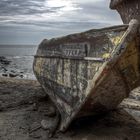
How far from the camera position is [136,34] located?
5.24 meters

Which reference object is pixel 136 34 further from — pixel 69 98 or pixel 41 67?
pixel 41 67

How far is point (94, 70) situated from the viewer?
5.56 meters

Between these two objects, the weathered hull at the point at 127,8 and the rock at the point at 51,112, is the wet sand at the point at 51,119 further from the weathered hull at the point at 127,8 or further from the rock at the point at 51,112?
the weathered hull at the point at 127,8

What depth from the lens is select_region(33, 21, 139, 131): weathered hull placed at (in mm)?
5301

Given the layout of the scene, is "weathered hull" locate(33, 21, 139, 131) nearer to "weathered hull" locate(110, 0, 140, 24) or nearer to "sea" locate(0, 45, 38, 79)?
"weathered hull" locate(110, 0, 140, 24)

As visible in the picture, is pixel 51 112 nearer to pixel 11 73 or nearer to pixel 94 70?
pixel 94 70

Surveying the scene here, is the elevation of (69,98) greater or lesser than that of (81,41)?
lesser

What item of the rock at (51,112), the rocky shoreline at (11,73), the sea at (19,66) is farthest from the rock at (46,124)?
the sea at (19,66)

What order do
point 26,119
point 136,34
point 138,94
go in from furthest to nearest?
point 138,94 < point 26,119 < point 136,34

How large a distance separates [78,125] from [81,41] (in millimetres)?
1879

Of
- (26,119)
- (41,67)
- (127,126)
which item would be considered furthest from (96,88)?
(41,67)

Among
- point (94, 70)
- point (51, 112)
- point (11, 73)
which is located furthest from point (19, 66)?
point (94, 70)

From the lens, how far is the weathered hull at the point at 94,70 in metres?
5.30

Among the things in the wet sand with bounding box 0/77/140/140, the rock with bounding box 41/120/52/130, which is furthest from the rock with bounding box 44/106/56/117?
the rock with bounding box 41/120/52/130
